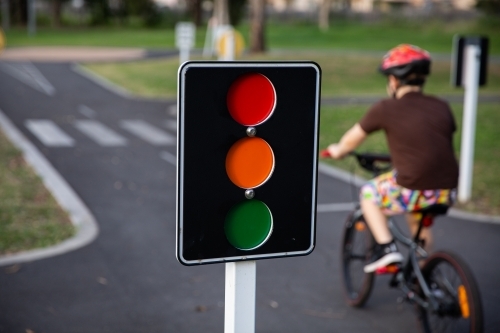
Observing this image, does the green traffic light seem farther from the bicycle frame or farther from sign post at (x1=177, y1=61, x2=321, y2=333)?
the bicycle frame

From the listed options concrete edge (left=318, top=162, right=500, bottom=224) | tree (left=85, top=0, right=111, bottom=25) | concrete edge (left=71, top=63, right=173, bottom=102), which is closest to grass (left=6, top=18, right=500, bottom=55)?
tree (left=85, top=0, right=111, bottom=25)

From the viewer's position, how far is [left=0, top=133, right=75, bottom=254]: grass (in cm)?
690

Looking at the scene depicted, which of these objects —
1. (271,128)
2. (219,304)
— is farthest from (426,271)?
(271,128)

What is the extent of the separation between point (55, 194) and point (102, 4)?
62720 millimetres

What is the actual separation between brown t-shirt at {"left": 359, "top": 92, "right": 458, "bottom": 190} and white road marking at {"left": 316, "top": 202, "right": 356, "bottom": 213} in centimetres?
371

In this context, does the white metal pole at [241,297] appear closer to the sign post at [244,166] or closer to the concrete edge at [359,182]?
the sign post at [244,166]

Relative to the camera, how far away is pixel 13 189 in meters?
8.86

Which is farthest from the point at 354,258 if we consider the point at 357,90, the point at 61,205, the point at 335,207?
the point at 357,90

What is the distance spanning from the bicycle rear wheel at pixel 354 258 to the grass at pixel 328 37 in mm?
34601

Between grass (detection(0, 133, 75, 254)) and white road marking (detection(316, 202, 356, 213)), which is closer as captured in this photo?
grass (detection(0, 133, 75, 254))

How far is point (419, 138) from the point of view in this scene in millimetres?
4574

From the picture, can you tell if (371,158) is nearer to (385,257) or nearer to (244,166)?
(385,257)

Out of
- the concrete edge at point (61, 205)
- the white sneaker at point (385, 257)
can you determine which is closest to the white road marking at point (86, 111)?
the concrete edge at point (61, 205)

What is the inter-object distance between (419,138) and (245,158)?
93.5 inches
